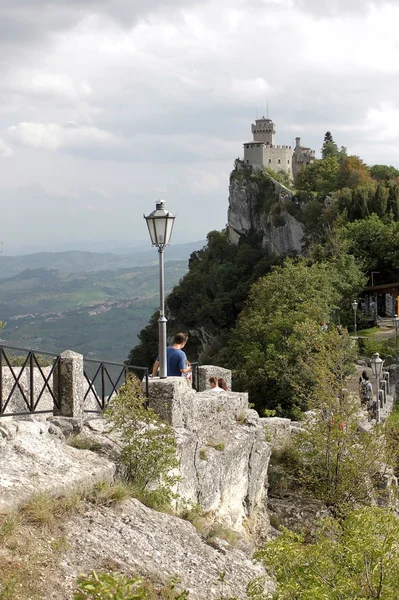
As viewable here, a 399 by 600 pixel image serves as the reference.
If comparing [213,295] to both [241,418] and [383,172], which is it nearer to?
[383,172]

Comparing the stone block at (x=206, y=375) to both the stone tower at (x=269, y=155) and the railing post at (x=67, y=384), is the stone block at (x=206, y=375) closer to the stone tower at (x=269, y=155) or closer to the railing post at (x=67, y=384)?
the railing post at (x=67, y=384)

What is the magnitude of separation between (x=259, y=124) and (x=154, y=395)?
13784 centimetres

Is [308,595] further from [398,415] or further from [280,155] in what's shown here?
[280,155]

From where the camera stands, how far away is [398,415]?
1228 inches

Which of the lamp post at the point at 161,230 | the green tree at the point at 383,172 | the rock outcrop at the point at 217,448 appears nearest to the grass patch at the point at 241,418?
the rock outcrop at the point at 217,448

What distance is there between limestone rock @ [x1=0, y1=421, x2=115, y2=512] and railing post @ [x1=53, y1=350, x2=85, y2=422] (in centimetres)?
68

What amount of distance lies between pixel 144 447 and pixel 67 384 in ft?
4.87

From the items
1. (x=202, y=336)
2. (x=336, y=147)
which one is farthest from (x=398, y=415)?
(x=336, y=147)

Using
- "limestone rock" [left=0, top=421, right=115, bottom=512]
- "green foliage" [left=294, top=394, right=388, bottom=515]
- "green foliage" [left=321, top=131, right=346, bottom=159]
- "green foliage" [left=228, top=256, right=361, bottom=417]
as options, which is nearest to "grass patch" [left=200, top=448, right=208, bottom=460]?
"limestone rock" [left=0, top=421, right=115, bottom=512]

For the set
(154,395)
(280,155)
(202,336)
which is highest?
(280,155)

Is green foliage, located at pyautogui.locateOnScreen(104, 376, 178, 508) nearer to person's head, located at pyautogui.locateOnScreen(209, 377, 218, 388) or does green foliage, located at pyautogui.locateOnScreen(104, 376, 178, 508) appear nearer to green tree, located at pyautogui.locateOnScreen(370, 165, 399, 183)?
person's head, located at pyautogui.locateOnScreen(209, 377, 218, 388)

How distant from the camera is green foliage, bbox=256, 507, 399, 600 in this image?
23.8 feet

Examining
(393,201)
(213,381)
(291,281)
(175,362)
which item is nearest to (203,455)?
(175,362)

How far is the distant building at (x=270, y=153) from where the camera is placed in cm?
13238
